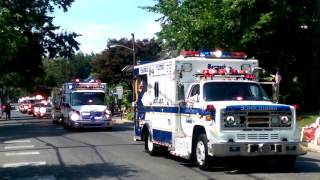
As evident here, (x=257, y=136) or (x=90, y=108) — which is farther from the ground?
(x=90, y=108)

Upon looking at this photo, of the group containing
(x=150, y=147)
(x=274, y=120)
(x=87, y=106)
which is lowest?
(x=150, y=147)

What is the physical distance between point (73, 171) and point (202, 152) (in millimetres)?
3205

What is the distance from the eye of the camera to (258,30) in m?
34.1

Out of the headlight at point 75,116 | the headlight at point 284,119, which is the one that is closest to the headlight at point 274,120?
the headlight at point 284,119

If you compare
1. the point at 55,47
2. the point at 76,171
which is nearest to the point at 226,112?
the point at 76,171

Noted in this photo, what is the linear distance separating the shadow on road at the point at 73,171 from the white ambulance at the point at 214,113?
68.3 inches

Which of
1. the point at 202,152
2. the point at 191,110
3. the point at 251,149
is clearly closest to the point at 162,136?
the point at 191,110

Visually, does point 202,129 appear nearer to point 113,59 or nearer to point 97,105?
point 97,105

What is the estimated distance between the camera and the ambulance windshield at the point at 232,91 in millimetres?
15398

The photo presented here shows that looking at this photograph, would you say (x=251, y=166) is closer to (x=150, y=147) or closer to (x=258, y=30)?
(x=150, y=147)

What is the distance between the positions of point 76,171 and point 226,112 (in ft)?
13.1

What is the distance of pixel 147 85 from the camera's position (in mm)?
19594

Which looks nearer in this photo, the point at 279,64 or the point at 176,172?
the point at 176,172

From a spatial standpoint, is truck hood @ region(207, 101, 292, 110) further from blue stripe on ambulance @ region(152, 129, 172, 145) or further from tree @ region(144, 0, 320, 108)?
tree @ region(144, 0, 320, 108)
